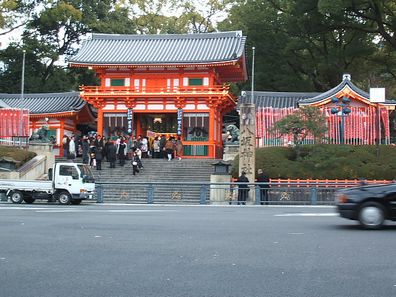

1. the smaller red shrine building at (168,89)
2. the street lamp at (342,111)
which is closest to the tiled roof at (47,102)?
the smaller red shrine building at (168,89)

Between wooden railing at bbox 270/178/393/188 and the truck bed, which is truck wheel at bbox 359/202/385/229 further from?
the truck bed

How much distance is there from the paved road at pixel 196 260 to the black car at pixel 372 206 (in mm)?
316

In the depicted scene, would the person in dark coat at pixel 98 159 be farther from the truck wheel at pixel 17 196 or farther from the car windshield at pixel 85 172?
the truck wheel at pixel 17 196

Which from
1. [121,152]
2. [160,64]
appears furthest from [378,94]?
[160,64]

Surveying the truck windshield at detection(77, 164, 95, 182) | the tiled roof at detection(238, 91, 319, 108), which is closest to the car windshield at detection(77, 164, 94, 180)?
the truck windshield at detection(77, 164, 95, 182)

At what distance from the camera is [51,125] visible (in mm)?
40938

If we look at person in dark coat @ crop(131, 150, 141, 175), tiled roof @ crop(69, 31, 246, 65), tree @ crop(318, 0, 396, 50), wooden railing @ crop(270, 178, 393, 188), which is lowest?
wooden railing @ crop(270, 178, 393, 188)

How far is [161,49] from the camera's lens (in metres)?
40.7

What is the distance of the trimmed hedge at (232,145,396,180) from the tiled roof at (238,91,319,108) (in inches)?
426

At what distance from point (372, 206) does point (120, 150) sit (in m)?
22.3

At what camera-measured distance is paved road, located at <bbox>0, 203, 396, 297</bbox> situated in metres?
6.12

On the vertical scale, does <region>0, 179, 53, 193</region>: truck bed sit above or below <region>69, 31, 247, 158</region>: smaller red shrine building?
below

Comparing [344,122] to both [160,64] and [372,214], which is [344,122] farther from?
[372,214]

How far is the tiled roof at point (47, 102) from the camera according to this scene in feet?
133
